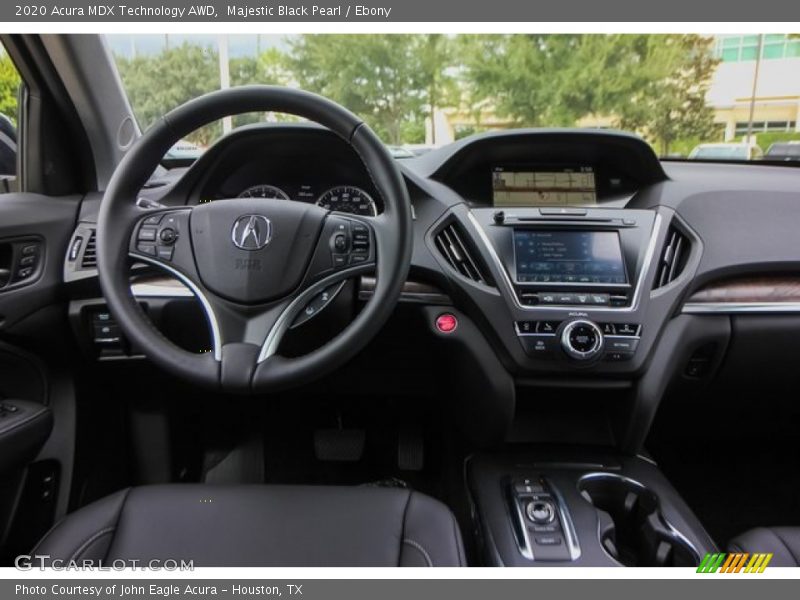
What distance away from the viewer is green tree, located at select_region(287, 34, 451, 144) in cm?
171

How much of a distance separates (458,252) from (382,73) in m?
0.70

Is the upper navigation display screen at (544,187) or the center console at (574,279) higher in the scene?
the upper navigation display screen at (544,187)

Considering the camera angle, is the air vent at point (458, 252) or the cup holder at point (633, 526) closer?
the cup holder at point (633, 526)

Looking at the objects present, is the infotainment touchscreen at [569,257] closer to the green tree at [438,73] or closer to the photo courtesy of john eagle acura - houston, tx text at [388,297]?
the photo courtesy of john eagle acura - houston, tx text at [388,297]

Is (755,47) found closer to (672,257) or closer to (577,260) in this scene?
(672,257)

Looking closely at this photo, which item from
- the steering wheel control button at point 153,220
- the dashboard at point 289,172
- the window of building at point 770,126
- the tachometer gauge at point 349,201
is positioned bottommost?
the steering wheel control button at point 153,220

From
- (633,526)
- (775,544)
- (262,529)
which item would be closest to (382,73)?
(262,529)

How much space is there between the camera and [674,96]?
8.23 feet

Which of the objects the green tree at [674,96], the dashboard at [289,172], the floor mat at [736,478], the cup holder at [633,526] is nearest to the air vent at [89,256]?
the dashboard at [289,172]

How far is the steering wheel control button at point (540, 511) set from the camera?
152 cm

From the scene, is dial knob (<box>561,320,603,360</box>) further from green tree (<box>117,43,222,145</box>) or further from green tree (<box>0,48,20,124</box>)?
green tree (<box>0,48,20,124</box>)

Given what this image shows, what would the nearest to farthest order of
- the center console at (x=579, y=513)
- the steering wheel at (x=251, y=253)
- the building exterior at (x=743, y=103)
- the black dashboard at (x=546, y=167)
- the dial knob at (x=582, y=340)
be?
the steering wheel at (x=251, y=253) < the center console at (x=579, y=513) < the dial knob at (x=582, y=340) < the black dashboard at (x=546, y=167) < the building exterior at (x=743, y=103)

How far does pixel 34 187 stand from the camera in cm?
180

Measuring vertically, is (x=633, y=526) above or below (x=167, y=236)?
below
